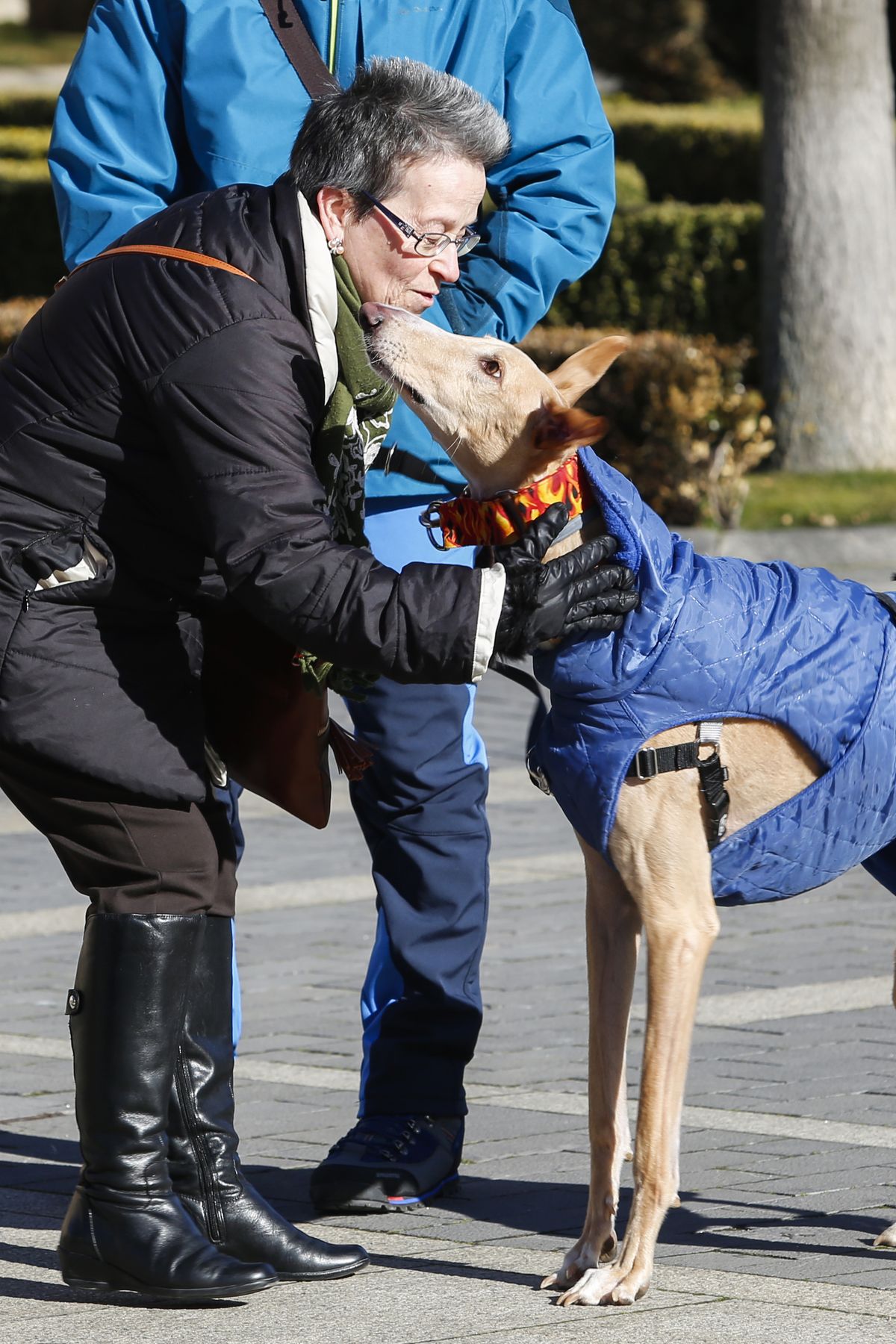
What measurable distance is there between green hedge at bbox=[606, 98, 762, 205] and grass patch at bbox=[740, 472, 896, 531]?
7.68 m

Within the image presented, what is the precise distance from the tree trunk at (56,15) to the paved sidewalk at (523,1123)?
42699mm

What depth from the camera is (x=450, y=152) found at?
3400 mm

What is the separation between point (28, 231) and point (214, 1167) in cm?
1886

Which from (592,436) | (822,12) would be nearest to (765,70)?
(822,12)

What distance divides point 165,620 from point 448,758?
3.06 feet

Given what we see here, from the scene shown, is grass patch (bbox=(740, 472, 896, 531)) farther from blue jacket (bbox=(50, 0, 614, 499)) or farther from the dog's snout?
the dog's snout

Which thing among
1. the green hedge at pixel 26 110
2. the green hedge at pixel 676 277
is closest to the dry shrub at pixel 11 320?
the green hedge at pixel 676 277

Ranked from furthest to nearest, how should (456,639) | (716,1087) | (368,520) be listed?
(716,1087) < (368,520) < (456,639)

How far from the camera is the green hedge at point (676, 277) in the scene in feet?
59.7

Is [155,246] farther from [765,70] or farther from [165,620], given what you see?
[765,70]

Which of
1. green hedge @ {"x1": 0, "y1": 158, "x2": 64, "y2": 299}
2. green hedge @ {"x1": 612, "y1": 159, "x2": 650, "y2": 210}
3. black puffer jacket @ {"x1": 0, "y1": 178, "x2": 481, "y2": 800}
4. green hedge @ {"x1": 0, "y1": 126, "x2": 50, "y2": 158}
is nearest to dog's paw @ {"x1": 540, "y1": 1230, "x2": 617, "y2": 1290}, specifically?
black puffer jacket @ {"x1": 0, "y1": 178, "x2": 481, "y2": 800}

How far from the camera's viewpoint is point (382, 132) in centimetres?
332

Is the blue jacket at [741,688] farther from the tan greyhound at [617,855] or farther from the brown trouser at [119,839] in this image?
the brown trouser at [119,839]

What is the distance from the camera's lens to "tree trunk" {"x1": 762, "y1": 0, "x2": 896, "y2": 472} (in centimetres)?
1567
